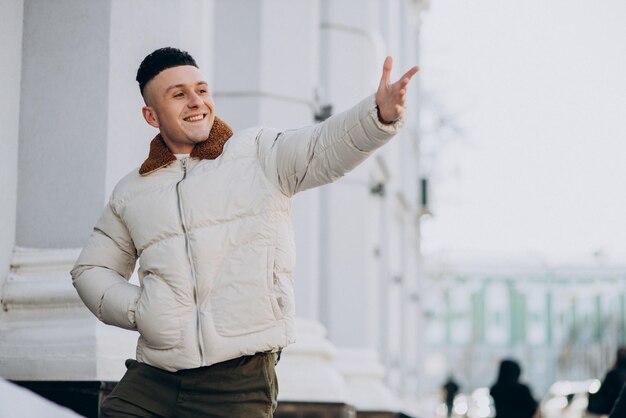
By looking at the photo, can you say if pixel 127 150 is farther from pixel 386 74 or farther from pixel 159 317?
pixel 386 74

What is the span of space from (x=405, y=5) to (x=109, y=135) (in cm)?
1562

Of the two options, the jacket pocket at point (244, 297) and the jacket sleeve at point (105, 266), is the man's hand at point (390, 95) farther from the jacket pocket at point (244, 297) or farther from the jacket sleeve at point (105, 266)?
the jacket sleeve at point (105, 266)

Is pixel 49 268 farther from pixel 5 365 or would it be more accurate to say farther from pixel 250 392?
pixel 250 392

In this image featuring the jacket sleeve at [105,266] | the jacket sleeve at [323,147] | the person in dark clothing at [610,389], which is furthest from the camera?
the person in dark clothing at [610,389]

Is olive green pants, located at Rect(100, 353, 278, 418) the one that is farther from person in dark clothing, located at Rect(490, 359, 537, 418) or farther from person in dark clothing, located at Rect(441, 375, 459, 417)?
person in dark clothing, located at Rect(441, 375, 459, 417)

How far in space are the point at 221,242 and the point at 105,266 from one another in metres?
0.45

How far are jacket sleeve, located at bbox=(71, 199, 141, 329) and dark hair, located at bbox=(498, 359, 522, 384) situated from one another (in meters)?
7.01

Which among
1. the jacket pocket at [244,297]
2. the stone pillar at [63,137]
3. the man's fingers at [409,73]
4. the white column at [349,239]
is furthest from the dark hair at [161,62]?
the white column at [349,239]

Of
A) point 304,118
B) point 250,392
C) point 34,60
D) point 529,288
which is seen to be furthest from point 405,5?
point 529,288

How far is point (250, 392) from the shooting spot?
388cm

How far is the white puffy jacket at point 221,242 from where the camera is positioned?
12.6 feet

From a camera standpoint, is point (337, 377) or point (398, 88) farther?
point (337, 377)

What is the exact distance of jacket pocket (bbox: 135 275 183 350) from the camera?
384 cm

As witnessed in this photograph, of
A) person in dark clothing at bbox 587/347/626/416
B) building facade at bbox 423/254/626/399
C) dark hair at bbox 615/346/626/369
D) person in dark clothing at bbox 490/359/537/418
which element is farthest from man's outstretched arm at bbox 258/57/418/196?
building facade at bbox 423/254/626/399
